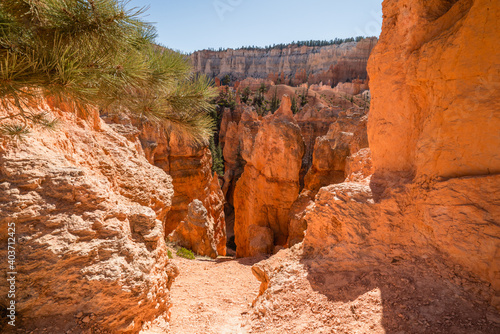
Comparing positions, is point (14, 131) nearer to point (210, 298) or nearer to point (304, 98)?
point (210, 298)

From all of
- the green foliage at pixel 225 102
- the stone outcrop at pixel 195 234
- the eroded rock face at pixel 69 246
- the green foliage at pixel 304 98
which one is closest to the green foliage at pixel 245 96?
the green foliage at pixel 225 102

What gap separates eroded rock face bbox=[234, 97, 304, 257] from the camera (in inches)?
444

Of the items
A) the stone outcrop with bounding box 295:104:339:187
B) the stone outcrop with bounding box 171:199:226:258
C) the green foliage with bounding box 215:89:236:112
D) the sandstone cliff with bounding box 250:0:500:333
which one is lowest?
the stone outcrop with bounding box 171:199:226:258

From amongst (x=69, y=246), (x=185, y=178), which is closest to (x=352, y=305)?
(x=69, y=246)

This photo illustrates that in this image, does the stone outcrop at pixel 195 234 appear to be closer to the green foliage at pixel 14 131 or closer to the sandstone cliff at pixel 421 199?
the sandstone cliff at pixel 421 199

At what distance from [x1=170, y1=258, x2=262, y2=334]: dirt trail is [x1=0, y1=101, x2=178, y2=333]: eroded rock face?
2.66ft

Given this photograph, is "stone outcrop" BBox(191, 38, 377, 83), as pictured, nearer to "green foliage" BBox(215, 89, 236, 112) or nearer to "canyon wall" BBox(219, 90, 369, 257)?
"green foliage" BBox(215, 89, 236, 112)

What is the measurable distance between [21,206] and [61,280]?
2.44 feet

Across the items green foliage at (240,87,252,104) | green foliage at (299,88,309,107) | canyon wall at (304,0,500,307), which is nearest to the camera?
canyon wall at (304,0,500,307)

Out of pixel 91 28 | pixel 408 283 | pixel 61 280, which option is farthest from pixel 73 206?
pixel 408 283

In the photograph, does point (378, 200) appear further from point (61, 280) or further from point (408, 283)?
point (61, 280)

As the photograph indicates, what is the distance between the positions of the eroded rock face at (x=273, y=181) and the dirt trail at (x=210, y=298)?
14.5 feet

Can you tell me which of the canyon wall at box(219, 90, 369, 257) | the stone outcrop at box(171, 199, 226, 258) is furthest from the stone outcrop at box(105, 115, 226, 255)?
the stone outcrop at box(171, 199, 226, 258)

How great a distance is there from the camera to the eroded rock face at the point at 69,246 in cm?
218
